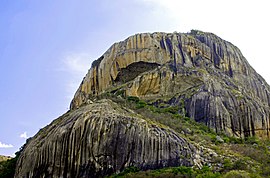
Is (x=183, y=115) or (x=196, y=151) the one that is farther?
(x=183, y=115)

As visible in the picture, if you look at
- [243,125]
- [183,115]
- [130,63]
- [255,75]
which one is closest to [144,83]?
[130,63]

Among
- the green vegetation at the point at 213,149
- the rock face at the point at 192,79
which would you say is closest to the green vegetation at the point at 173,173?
the green vegetation at the point at 213,149

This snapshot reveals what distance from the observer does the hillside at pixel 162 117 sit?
34.5 meters

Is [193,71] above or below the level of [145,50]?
below

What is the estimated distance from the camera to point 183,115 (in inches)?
2004

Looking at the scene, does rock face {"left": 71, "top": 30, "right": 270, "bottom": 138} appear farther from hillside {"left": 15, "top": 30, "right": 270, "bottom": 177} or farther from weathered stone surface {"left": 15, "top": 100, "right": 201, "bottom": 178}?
weathered stone surface {"left": 15, "top": 100, "right": 201, "bottom": 178}

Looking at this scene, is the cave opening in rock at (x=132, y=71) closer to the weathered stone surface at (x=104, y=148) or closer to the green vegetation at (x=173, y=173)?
the weathered stone surface at (x=104, y=148)

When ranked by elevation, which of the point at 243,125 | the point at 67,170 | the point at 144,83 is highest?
the point at 144,83

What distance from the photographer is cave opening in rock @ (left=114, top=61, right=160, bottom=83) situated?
64594 mm

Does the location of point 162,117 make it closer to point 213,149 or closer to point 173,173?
point 213,149

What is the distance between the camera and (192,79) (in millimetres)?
58062

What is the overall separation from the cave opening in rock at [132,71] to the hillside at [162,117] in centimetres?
14

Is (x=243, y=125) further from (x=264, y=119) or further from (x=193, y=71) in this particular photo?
(x=193, y=71)

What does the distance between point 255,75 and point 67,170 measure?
137 ft
